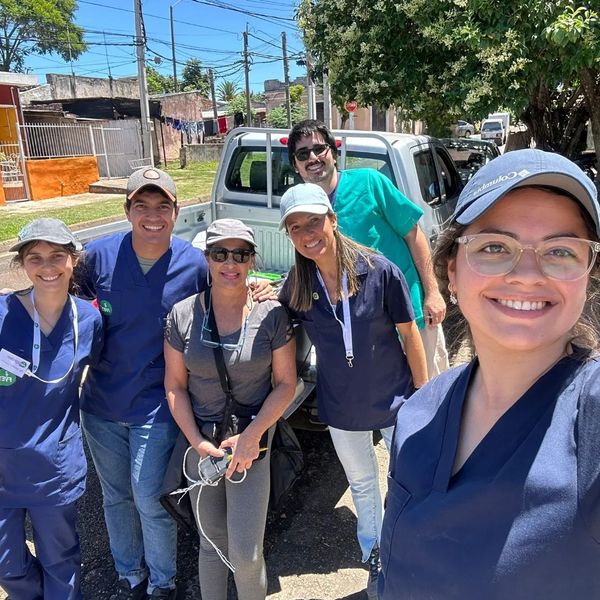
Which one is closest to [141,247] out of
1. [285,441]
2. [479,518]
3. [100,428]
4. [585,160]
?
[100,428]

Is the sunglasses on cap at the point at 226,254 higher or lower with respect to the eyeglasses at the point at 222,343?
higher

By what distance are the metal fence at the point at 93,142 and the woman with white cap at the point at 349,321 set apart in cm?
1693

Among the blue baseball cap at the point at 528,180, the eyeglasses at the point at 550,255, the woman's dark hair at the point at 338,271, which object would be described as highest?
the blue baseball cap at the point at 528,180

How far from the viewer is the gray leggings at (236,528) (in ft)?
7.03

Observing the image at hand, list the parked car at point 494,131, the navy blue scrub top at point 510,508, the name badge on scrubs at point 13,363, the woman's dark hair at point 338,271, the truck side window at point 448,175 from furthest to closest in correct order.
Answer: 1. the parked car at point 494,131
2. the truck side window at point 448,175
3. the woman's dark hair at point 338,271
4. the name badge on scrubs at point 13,363
5. the navy blue scrub top at point 510,508

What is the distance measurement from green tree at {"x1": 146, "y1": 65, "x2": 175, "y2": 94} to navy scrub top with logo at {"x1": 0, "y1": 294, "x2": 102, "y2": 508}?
63623 millimetres

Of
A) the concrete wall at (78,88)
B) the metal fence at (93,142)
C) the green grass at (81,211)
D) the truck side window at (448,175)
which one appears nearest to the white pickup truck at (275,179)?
the truck side window at (448,175)

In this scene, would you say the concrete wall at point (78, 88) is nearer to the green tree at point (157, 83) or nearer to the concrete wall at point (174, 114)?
the concrete wall at point (174, 114)

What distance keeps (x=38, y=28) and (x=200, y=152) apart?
30.0 m

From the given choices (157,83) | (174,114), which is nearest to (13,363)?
(174,114)

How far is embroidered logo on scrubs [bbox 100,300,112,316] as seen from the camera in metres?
2.33

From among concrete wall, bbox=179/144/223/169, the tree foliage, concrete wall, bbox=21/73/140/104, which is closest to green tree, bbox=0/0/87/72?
concrete wall, bbox=21/73/140/104

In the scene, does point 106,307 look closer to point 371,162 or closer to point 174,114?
point 371,162

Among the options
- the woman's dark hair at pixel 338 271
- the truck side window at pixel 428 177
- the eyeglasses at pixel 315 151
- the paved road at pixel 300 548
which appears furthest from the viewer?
the truck side window at pixel 428 177
